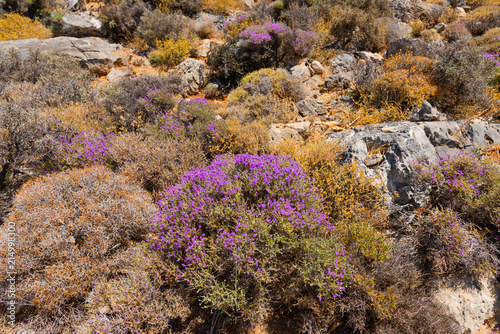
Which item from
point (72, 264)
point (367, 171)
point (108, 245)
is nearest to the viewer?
point (72, 264)

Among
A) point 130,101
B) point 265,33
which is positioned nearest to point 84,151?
point 130,101

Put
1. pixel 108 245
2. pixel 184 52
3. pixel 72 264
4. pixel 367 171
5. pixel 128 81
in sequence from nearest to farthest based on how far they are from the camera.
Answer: pixel 72 264
pixel 108 245
pixel 367 171
pixel 128 81
pixel 184 52

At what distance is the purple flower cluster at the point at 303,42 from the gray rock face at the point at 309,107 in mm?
3461

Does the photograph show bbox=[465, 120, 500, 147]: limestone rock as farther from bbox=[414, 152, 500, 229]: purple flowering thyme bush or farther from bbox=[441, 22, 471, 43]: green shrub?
bbox=[441, 22, 471, 43]: green shrub

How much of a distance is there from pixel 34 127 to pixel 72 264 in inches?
148

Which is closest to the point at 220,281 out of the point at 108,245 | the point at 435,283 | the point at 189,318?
the point at 189,318

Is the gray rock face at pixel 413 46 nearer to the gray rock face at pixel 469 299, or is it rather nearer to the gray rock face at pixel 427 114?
the gray rock face at pixel 427 114

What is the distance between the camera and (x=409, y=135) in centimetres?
438

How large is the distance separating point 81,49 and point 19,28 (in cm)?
594

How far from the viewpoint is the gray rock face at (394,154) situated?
3922 millimetres

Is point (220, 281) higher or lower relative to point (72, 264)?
lower

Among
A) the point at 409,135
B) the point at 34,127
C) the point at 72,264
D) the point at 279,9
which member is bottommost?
the point at 72,264

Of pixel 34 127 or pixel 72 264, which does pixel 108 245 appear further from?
pixel 34 127

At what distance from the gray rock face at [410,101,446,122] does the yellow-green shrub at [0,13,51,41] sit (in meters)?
17.1
